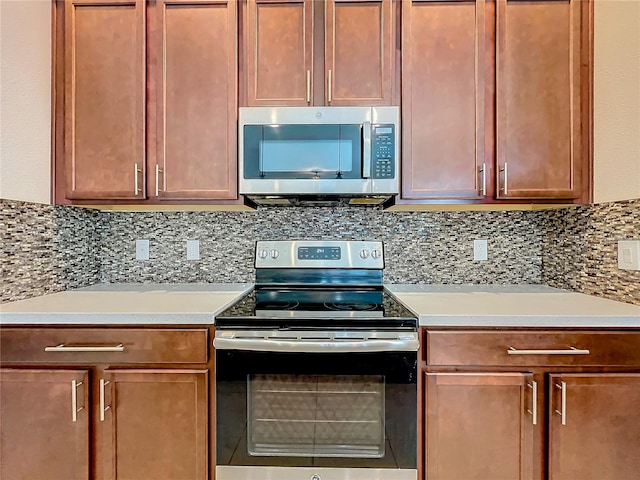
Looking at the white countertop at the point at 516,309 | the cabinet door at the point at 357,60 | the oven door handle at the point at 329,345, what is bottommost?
the oven door handle at the point at 329,345

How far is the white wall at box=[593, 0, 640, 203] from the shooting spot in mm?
Result: 1409

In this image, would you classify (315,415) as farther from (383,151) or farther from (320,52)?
(320,52)

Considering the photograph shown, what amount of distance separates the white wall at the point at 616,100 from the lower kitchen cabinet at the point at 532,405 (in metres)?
0.62

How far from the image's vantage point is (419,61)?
1.60 meters

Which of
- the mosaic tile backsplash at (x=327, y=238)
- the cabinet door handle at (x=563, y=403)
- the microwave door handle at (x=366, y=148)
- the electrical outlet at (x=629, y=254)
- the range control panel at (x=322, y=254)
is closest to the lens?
the cabinet door handle at (x=563, y=403)

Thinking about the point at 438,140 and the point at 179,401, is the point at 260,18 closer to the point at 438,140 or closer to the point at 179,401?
the point at 438,140

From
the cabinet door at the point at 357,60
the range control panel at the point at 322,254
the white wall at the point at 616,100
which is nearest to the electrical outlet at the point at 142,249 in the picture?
the range control panel at the point at 322,254

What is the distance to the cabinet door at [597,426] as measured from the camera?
1.26m

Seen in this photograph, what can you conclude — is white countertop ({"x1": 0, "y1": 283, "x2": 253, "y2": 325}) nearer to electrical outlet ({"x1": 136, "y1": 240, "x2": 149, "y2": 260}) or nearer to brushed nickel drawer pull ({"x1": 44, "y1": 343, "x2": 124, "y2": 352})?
brushed nickel drawer pull ({"x1": 44, "y1": 343, "x2": 124, "y2": 352})

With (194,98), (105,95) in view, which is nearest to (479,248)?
(194,98)

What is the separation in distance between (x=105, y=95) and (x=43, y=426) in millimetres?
1343

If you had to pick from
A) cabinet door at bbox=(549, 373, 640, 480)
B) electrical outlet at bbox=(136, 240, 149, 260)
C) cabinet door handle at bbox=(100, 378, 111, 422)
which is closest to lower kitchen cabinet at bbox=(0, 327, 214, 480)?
cabinet door handle at bbox=(100, 378, 111, 422)

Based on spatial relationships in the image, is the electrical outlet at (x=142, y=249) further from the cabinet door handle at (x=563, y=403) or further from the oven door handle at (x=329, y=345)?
the cabinet door handle at (x=563, y=403)

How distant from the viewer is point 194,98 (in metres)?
1.62
